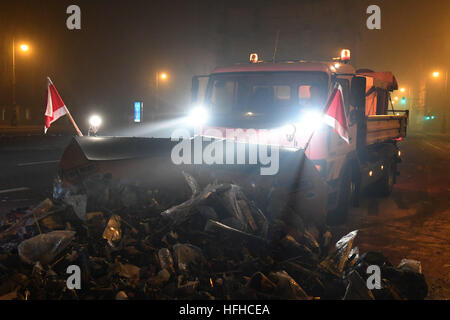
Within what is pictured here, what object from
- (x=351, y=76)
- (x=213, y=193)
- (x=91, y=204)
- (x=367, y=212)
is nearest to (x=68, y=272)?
(x=91, y=204)

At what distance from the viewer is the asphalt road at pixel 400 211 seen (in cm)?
610

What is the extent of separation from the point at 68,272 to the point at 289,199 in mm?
2659

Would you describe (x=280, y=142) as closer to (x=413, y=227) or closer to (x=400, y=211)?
(x=413, y=227)

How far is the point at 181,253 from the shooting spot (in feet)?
14.9

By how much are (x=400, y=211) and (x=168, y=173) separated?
512 centimetres

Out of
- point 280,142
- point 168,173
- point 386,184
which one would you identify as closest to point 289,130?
point 280,142

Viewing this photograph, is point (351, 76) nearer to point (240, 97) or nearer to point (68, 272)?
point (240, 97)

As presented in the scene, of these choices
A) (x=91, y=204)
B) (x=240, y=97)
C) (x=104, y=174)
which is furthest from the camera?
(x=240, y=97)

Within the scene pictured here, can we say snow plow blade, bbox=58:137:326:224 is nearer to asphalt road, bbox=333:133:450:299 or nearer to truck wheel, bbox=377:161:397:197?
asphalt road, bbox=333:133:450:299

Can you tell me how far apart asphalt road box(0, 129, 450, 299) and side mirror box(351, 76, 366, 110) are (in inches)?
79.7

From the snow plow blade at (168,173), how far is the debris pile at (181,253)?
0.20 m

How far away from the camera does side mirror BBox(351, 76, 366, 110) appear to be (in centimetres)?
711

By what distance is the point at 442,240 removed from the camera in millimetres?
6941

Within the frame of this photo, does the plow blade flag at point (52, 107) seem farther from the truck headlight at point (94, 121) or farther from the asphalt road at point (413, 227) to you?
the asphalt road at point (413, 227)
